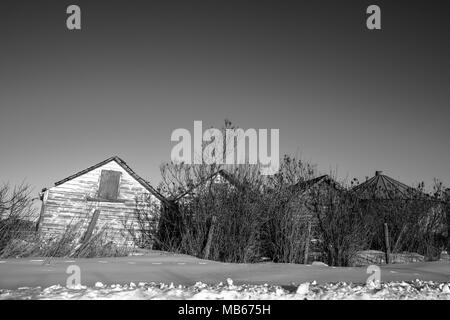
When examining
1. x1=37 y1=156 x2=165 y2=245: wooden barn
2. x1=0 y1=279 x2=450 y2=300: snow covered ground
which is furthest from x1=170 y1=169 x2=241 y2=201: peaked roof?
x1=37 y1=156 x2=165 y2=245: wooden barn

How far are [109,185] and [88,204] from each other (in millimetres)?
1663

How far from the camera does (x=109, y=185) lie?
68.0 ft

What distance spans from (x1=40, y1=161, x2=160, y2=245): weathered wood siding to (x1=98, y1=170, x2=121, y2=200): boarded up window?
222 millimetres

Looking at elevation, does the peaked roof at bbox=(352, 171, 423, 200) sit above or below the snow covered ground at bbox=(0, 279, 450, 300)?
above

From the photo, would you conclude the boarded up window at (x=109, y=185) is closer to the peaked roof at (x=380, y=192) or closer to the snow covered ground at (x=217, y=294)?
the peaked roof at (x=380, y=192)

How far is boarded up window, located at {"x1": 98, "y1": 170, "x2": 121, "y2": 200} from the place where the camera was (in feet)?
67.3

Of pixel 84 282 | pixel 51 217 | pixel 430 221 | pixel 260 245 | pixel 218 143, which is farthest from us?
pixel 51 217

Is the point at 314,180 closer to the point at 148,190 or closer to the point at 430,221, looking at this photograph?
the point at 430,221

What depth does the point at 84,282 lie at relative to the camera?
351 centimetres

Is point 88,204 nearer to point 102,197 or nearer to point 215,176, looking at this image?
point 102,197

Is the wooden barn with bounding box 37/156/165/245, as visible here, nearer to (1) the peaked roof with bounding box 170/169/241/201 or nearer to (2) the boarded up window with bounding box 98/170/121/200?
(2) the boarded up window with bounding box 98/170/121/200

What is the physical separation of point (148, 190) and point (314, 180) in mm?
12226

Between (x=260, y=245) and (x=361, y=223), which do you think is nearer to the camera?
(x=260, y=245)
